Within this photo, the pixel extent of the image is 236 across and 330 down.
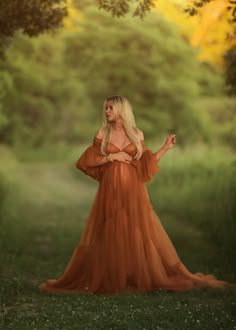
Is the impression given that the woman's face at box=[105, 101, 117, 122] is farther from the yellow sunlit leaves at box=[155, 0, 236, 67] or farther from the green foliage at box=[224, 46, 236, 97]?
the green foliage at box=[224, 46, 236, 97]

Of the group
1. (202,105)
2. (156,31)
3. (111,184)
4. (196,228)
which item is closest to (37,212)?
(196,228)

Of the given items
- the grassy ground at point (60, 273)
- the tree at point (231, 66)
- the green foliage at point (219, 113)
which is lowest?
the grassy ground at point (60, 273)

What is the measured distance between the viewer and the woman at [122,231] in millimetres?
7137

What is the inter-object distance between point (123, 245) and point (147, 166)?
3.02ft

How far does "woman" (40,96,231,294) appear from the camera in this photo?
7137mm

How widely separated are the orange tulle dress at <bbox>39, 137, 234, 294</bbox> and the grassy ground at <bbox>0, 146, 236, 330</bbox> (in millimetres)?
269

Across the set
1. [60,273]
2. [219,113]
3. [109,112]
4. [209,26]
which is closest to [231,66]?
[209,26]

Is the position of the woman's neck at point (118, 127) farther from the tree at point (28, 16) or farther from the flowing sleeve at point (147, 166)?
the tree at point (28, 16)

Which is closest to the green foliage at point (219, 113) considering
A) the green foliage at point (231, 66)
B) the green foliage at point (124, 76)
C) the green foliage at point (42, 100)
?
the green foliage at point (124, 76)

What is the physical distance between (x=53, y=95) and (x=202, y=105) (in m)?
6.99

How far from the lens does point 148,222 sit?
288 inches

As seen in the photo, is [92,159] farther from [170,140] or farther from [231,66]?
[231,66]

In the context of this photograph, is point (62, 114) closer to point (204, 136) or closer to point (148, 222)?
point (204, 136)

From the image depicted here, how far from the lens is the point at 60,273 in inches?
341
